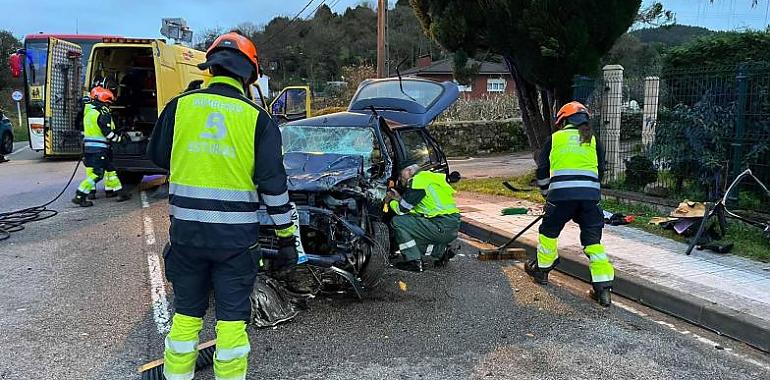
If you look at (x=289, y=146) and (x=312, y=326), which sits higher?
(x=289, y=146)

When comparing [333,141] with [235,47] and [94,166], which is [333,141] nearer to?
[235,47]

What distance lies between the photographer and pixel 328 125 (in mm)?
6262

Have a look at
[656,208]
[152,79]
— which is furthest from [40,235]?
[656,208]

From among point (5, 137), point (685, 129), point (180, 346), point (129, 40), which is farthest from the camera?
point (5, 137)

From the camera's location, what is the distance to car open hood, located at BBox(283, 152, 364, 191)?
4.94 metres

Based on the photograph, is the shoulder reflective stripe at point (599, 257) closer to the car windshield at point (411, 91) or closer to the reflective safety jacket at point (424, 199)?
the reflective safety jacket at point (424, 199)

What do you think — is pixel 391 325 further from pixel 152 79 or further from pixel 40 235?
pixel 152 79

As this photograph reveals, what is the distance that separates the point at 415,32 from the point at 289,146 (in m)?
28.5

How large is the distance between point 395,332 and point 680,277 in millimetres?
2919

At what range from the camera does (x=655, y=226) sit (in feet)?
24.9

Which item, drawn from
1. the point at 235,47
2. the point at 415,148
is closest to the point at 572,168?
the point at 415,148

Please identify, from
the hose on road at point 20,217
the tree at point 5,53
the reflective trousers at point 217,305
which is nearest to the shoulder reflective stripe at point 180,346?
the reflective trousers at point 217,305

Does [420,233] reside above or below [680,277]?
above

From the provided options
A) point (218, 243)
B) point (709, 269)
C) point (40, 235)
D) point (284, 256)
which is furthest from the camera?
point (40, 235)
